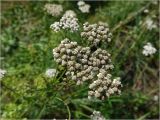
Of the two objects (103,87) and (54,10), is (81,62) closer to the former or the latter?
(103,87)

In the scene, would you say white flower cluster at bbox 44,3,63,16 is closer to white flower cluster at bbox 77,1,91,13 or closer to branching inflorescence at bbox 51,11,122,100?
white flower cluster at bbox 77,1,91,13

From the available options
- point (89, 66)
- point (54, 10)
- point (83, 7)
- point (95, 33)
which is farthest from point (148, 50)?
point (89, 66)

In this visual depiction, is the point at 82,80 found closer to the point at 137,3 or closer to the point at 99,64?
the point at 99,64

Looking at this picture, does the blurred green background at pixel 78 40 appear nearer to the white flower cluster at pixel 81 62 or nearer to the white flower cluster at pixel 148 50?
the white flower cluster at pixel 148 50

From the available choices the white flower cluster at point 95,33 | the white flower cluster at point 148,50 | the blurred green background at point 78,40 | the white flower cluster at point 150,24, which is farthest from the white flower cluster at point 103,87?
the white flower cluster at point 150,24

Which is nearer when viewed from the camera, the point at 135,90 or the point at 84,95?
the point at 84,95

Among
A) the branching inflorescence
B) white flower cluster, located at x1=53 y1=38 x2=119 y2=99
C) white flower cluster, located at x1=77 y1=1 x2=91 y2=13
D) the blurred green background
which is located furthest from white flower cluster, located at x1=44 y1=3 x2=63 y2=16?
white flower cluster, located at x1=53 y1=38 x2=119 y2=99

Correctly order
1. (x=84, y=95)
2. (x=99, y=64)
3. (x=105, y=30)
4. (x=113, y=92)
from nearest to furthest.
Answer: (x=113, y=92)
(x=99, y=64)
(x=105, y=30)
(x=84, y=95)

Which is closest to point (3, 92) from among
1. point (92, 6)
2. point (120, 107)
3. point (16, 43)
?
point (16, 43)
